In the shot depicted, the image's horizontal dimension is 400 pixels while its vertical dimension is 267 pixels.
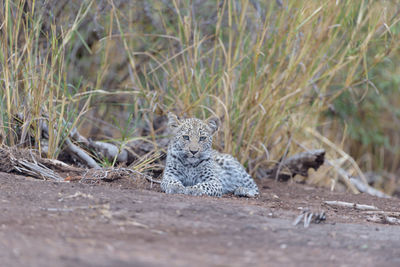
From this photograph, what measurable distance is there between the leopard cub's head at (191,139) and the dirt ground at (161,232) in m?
1.07

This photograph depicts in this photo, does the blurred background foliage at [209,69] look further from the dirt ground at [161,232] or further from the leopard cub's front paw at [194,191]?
the dirt ground at [161,232]

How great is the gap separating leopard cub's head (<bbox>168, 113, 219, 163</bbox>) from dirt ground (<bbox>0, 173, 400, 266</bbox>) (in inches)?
42.2

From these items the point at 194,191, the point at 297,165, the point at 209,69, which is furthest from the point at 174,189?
the point at 297,165

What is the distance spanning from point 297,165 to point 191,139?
205cm

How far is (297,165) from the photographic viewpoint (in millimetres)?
7375

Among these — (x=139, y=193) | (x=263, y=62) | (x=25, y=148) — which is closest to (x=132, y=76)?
(x=263, y=62)

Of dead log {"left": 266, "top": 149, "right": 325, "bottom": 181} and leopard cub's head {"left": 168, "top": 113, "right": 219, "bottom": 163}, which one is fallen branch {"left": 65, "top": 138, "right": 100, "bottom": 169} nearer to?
leopard cub's head {"left": 168, "top": 113, "right": 219, "bottom": 163}

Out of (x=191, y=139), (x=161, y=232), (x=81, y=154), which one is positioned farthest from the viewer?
(x=81, y=154)

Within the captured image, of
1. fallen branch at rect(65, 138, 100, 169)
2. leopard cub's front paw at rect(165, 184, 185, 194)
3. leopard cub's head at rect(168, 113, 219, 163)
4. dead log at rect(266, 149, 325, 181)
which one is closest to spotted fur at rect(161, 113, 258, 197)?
leopard cub's head at rect(168, 113, 219, 163)

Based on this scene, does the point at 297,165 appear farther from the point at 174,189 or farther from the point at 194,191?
the point at 174,189

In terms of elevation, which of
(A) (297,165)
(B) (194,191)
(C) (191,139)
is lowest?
(B) (194,191)

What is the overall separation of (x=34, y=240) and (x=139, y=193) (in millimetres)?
1634

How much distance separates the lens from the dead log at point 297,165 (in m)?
7.17

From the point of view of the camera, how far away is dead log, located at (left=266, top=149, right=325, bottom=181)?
717cm
